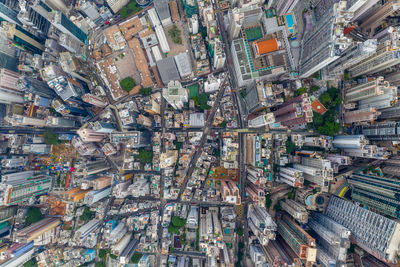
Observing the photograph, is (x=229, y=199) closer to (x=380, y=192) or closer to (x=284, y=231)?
(x=284, y=231)

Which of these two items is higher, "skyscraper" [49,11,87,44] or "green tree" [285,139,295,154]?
"skyscraper" [49,11,87,44]

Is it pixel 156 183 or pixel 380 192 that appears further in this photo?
pixel 156 183

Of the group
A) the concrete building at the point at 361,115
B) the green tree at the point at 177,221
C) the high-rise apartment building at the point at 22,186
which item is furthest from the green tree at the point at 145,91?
the concrete building at the point at 361,115

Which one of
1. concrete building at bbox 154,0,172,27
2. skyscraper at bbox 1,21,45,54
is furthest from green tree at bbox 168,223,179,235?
skyscraper at bbox 1,21,45,54

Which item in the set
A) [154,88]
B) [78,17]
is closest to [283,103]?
[154,88]

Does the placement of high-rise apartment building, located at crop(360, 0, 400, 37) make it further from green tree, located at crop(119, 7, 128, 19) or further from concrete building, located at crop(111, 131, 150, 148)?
concrete building, located at crop(111, 131, 150, 148)

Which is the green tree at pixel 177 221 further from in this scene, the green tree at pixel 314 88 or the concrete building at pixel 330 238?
the green tree at pixel 314 88
